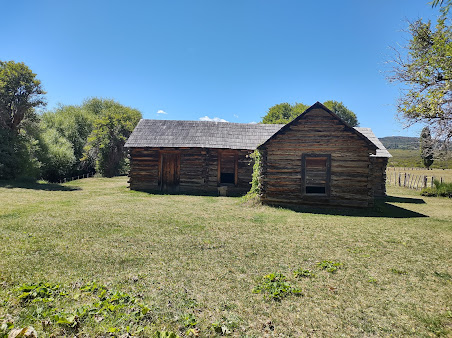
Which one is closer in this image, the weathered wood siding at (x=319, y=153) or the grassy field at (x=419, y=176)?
the weathered wood siding at (x=319, y=153)

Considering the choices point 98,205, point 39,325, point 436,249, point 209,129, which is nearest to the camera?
point 39,325

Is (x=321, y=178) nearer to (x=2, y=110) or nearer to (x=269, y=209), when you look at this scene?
(x=269, y=209)

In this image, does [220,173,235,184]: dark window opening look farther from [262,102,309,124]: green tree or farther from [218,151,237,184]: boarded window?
[262,102,309,124]: green tree

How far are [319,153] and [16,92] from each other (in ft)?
78.3

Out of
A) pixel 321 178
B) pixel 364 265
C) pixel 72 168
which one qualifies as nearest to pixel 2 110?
pixel 72 168

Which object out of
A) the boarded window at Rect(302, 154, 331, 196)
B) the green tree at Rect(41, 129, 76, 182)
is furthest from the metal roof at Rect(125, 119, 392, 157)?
the green tree at Rect(41, 129, 76, 182)

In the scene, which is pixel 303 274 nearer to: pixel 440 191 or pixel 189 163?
pixel 189 163

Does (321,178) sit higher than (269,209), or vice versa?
(321,178)

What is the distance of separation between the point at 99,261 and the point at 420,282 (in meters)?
7.17

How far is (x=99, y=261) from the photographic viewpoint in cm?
583

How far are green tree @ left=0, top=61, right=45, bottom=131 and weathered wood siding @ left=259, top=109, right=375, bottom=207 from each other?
20.0 metres

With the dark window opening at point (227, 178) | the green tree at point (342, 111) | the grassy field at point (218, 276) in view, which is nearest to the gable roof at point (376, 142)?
the grassy field at point (218, 276)

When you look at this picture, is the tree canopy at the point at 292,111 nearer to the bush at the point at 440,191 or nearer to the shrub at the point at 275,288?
the bush at the point at 440,191

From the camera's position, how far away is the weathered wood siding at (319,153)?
43.9 feet
